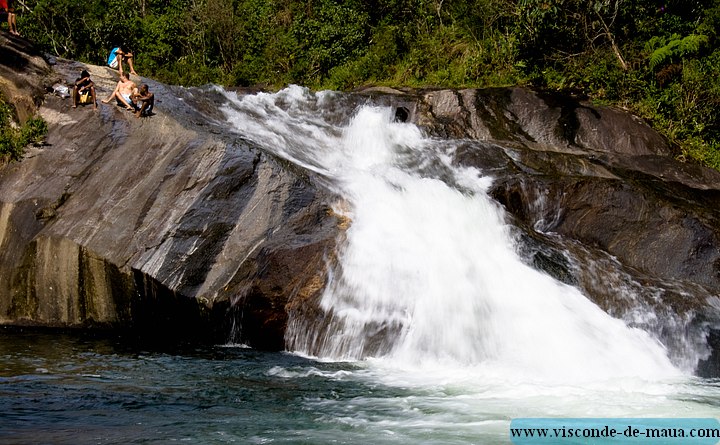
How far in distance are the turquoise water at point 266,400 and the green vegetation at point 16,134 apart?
359 cm

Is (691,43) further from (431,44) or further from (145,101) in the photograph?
(145,101)

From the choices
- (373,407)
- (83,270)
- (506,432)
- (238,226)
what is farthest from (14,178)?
(506,432)

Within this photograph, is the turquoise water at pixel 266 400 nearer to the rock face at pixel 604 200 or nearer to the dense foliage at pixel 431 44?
the rock face at pixel 604 200

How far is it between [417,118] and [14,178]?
298 inches

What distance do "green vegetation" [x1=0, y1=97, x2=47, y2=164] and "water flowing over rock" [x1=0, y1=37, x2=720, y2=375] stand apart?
0.51 ft

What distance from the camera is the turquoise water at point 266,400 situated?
216 inches

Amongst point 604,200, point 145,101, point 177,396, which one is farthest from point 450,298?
point 145,101

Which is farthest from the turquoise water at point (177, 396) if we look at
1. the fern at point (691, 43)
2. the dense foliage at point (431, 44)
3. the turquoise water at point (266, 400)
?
the fern at point (691, 43)

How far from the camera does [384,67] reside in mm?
19734

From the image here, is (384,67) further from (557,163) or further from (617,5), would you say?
(557,163)

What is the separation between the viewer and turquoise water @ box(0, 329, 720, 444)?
5492 millimetres

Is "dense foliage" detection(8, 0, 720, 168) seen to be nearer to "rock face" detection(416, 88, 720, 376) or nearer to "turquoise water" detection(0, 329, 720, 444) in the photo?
"rock face" detection(416, 88, 720, 376)

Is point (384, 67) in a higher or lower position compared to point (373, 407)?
higher

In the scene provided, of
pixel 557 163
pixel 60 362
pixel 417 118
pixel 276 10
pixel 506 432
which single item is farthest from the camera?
pixel 276 10
